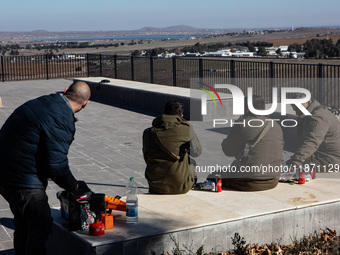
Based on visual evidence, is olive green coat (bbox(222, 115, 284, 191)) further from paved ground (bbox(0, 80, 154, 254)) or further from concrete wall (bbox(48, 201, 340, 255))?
paved ground (bbox(0, 80, 154, 254))

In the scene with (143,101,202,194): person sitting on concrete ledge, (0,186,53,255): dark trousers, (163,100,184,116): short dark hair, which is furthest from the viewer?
(163,100,184,116): short dark hair

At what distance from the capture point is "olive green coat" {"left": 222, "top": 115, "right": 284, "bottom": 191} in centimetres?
654

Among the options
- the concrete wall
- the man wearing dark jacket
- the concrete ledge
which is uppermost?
the man wearing dark jacket

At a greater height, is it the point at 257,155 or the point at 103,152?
the point at 257,155

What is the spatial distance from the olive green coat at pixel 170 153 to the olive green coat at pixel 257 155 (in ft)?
1.88

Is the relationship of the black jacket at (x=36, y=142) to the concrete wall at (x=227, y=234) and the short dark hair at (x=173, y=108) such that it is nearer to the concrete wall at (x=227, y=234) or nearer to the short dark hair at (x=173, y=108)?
the concrete wall at (x=227, y=234)

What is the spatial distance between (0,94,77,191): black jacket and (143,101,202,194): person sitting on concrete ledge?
5.82 ft

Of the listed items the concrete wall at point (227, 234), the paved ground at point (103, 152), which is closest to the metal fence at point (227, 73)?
the paved ground at point (103, 152)

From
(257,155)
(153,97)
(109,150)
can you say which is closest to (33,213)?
(257,155)

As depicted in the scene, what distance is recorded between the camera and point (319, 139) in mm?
7375

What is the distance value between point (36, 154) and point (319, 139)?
4.10 meters

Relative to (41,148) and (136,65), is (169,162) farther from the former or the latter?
(136,65)

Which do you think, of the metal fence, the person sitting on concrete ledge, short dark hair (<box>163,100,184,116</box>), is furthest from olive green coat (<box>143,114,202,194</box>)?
the metal fence

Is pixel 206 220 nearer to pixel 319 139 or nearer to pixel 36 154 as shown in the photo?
pixel 36 154
